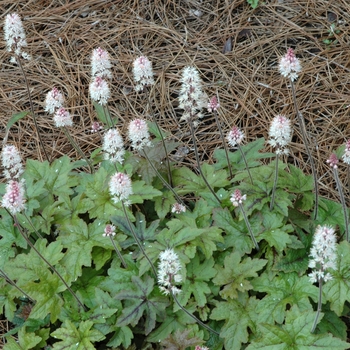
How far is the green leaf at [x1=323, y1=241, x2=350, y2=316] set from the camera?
8.66 ft

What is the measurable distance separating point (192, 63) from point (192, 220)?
1.97 meters

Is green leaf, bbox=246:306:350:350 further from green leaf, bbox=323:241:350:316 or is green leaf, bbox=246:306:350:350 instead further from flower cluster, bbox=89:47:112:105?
flower cluster, bbox=89:47:112:105

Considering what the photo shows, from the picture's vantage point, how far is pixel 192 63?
4.56m

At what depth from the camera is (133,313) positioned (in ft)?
9.05

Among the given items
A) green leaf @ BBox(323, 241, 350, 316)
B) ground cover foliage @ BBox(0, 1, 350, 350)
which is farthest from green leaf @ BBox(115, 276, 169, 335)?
green leaf @ BBox(323, 241, 350, 316)

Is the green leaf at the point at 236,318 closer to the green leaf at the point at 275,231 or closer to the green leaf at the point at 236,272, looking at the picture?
the green leaf at the point at 236,272

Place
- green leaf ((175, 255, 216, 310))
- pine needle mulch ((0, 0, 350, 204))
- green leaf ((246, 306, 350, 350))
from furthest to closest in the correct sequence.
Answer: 1. pine needle mulch ((0, 0, 350, 204))
2. green leaf ((175, 255, 216, 310))
3. green leaf ((246, 306, 350, 350))

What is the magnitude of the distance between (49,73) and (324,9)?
8.25 feet

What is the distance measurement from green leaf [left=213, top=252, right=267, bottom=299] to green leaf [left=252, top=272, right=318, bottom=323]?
9 cm

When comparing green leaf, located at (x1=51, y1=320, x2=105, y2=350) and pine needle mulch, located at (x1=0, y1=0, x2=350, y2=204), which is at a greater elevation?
pine needle mulch, located at (x1=0, y1=0, x2=350, y2=204)

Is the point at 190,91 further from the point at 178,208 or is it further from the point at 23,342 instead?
the point at 23,342

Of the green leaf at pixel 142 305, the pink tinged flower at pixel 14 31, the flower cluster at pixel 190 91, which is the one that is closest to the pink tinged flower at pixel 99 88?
the flower cluster at pixel 190 91

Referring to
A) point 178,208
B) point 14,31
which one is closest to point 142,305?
point 178,208

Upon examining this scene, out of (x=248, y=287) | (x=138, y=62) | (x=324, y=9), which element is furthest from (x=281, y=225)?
(x=324, y=9)
